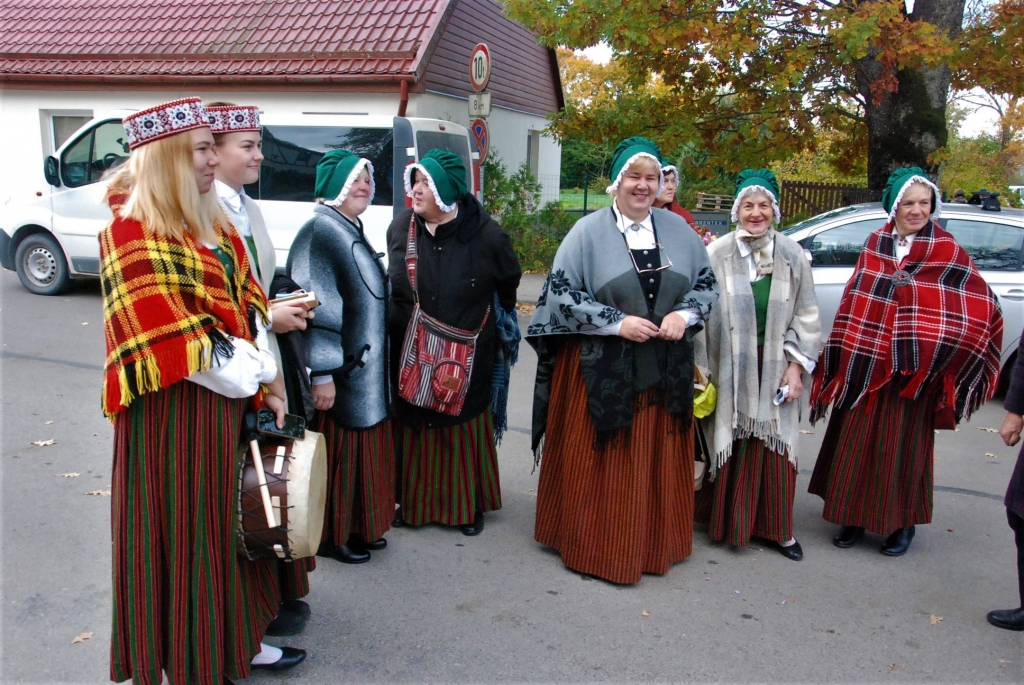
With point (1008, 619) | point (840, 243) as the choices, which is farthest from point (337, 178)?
point (840, 243)

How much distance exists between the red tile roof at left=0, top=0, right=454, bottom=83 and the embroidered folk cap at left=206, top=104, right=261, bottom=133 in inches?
378

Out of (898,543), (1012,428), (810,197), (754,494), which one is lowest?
(898,543)

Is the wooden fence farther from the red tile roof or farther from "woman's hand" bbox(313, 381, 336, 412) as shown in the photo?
"woman's hand" bbox(313, 381, 336, 412)

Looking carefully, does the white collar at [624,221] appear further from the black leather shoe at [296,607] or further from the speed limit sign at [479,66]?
the speed limit sign at [479,66]

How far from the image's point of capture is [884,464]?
399 cm

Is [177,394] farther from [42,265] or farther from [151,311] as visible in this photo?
[42,265]

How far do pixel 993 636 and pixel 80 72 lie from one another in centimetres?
1479

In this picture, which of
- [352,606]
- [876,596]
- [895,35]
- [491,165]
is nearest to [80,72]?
[491,165]

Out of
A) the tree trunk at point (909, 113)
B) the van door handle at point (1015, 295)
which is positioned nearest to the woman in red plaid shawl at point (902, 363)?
the van door handle at point (1015, 295)

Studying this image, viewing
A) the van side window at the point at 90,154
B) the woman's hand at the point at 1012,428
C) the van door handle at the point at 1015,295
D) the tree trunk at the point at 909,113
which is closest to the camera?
the woman's hand at the point at 1012,428

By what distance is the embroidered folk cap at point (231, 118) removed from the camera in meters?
2.73

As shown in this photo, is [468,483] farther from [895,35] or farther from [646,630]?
[895,35]

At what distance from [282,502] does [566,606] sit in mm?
1496

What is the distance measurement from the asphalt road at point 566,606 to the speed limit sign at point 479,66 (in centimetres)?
794
